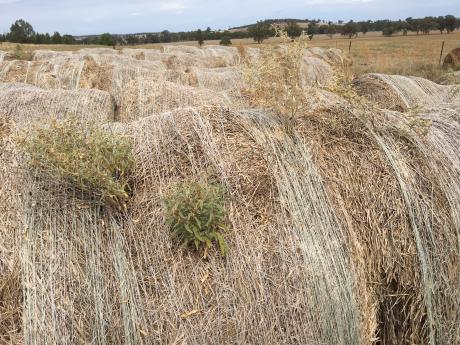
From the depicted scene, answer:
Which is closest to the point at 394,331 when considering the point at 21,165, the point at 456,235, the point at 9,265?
the point at 456,235

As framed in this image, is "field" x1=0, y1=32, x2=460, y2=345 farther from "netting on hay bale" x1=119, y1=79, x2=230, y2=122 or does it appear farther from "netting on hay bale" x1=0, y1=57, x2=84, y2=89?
"netting on hay bale" x1=0, y1=57, x2=84, y2=89

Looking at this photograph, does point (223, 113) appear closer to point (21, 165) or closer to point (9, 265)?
point (21, 165)

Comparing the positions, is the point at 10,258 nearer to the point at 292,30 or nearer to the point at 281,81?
the point at 281,81

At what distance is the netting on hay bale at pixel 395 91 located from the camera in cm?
848

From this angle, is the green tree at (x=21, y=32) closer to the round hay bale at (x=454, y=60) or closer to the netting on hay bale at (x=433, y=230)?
the round hay bale at (x=454, y=60)

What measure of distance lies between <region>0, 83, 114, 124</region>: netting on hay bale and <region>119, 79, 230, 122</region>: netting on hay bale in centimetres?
33

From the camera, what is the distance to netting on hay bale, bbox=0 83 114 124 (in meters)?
6.91

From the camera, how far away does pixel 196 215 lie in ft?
10.3

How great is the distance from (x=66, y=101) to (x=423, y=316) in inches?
252

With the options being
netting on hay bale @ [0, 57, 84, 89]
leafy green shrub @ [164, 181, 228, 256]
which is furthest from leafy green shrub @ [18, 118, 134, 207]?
netting on hay bale @ [0, 57, 84, 89]

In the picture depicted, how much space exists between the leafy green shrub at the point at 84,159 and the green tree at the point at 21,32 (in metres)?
65.6

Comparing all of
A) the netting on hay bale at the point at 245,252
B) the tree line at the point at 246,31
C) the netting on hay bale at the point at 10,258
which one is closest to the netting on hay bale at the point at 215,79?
the netting on hay bale at the point at 245,252

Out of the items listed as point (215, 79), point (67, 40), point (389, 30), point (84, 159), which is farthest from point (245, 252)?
point (389, 30)

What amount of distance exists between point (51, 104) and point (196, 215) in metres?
5.19
